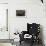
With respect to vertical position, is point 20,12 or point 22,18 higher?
point 20,12

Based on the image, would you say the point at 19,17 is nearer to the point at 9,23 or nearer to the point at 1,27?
the point at 9,23

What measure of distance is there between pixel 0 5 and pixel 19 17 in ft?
1.71

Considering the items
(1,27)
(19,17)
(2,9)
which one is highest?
(2,9)

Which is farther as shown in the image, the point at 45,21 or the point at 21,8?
the point at 21,8

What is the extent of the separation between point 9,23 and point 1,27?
21 cm

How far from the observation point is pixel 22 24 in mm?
2543

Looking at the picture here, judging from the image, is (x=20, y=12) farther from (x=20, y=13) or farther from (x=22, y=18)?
(x=22, y=18)

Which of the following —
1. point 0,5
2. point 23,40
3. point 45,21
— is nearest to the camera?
point 23,40

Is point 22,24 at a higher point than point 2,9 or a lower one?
lower

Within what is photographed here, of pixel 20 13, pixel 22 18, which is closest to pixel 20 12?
pixel 20 13

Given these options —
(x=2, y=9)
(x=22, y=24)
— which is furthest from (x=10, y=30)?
(x=2, y=9)

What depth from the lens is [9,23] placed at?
254 cm

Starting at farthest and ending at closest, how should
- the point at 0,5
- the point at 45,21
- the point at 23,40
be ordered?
the point at 0,5
the point at 45,21
the point at 23,40

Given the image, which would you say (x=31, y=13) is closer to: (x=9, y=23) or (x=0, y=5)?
(x=9, y=23)
